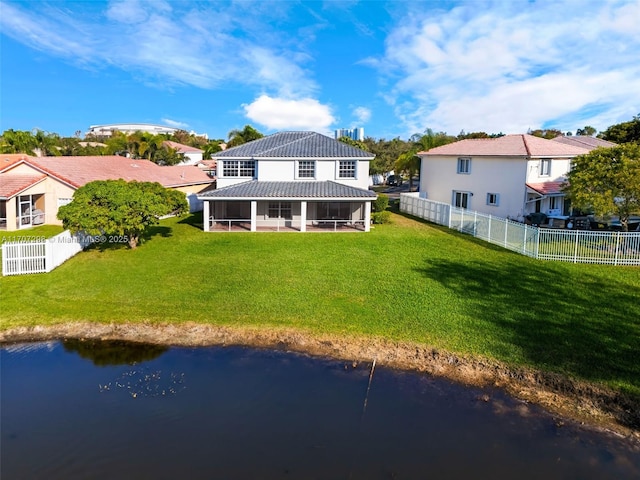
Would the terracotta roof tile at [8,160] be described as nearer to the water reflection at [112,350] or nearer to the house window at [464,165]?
the water reflection at [112,350]

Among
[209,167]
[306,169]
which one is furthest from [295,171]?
[209,167]

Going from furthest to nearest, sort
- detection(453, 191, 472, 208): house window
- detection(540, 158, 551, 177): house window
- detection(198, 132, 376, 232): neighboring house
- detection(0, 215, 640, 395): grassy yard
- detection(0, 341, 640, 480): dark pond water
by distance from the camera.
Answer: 1. detection(453, 191, 472, 208): house window
2. detection(540, 158, 551, 177): house window
3. detection(198, 132, 376, 232): neighboring house
4. detection(0, 215, 640, 395): grassy yard
5. detection(0, 341, 640, 480): dark pond water

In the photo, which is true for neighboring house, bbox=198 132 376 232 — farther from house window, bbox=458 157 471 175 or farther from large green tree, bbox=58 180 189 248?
house window, bbox=458 157 471 175

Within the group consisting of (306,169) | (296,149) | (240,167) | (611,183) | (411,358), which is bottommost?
(411,358)

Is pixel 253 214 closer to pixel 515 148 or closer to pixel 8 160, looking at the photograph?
pixel 515 148

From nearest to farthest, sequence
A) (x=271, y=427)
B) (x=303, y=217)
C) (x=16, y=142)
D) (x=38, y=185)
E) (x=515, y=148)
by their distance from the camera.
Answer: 1. (x=271, y=427)
2. (x=303, y=217)
3. (x=38, y=185)
4. (x=515, y=148)
5. (x=16, y=142)

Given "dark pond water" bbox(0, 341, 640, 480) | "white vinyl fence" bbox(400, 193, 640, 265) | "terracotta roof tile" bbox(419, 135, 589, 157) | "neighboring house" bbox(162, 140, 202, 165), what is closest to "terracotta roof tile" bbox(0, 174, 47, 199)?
"dark pond water" bbox(0, 341, 640, 480)

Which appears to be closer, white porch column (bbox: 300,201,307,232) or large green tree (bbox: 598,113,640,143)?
white porch column (bbox: 300,201,307,232)
